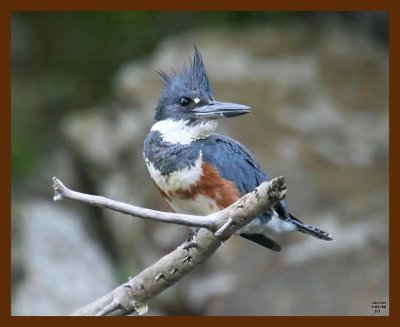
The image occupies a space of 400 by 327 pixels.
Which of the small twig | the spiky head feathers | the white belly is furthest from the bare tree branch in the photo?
the spiky head feathers

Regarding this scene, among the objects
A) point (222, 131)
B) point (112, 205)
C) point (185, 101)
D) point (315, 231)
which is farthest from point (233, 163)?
point (222, 131)

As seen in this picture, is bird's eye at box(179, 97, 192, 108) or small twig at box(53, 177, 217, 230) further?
bird's eye at box(179, 97, 192, 108)

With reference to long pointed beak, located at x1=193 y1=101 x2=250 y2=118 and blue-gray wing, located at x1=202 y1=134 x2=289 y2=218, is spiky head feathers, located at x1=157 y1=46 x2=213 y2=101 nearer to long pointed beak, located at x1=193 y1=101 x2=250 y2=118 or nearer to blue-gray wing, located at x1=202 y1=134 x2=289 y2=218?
long pointed beak, located at x1=193 y1=101 x2=250 y2=118

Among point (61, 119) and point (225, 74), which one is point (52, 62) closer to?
point (61, 119)

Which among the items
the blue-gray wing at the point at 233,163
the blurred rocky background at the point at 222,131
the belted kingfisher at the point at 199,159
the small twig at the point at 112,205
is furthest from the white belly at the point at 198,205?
the blurred rocky background at the point at 222,131

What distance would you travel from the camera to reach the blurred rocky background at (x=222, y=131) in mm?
4828

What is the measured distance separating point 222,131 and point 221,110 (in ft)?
7.45

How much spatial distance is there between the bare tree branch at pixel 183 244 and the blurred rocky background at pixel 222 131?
1486 millimetres

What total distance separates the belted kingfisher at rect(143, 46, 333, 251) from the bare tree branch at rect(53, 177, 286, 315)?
0.31m

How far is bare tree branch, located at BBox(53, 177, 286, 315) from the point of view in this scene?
249 cm

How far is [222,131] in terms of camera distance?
5.50 meters

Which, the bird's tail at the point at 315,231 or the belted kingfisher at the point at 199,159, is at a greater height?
the belted kingfisher at the point at 199,159

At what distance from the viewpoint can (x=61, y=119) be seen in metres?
6.63

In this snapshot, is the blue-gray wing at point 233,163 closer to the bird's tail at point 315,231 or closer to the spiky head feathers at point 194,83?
the bird's tail at point 315,231
